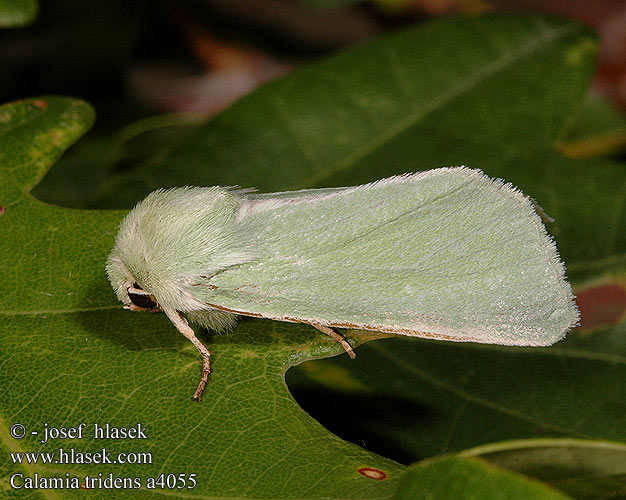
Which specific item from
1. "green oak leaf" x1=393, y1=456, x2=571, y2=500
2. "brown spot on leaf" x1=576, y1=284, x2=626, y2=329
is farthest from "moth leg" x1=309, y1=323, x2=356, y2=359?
"brown spot on leaf" x1=576, y1=284, x2=626, y2=329

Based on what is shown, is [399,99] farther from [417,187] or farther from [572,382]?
[572,382]

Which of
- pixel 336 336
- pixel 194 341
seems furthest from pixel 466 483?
pixel 194 341

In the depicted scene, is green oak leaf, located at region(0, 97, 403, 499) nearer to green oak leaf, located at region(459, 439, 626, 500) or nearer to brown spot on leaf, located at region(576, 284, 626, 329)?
green oak leaf, located at region(459, 439, 626, 500)

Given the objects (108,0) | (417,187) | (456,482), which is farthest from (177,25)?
(456,482)

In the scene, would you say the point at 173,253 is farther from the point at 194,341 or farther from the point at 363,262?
the point at 363,262

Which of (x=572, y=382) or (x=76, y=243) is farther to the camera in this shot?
(x=572, y=382)

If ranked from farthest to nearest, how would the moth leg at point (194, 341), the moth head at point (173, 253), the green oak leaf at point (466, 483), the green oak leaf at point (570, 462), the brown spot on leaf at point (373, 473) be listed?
the moth head at point (173, 253) < the moth leg at point (194, 341) < the brown spot on leaf at point (373, 473) < the green oak leaf at point (570, 462) < the green oak leaf at point (466, 483)

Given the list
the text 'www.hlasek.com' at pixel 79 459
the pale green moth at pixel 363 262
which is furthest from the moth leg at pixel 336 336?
the text 'www.hlasek.com' at pixel 79 459

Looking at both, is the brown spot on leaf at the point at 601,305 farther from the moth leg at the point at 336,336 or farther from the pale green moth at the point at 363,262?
the moth leg at the point at 336,336

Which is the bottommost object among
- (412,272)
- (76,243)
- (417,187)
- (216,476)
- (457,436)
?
(457,436)
